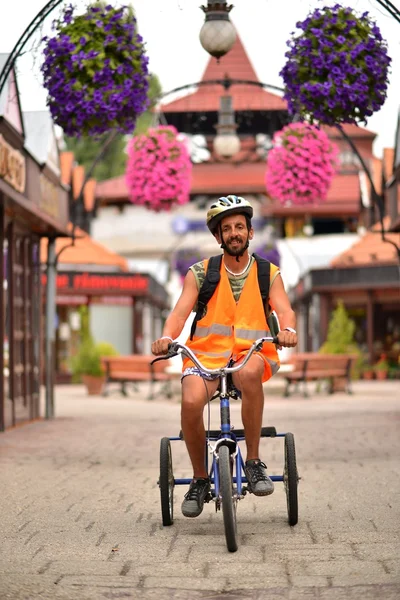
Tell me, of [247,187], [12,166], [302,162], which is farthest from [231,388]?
[247,187]

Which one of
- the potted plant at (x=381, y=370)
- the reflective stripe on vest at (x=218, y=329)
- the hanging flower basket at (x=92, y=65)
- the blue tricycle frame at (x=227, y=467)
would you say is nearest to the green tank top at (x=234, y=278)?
the reflective stripe on vest at (x=218, y=329)

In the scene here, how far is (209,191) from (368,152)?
796 cm

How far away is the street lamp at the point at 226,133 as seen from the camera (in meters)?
17.7

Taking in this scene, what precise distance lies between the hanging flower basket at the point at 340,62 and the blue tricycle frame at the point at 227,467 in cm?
387

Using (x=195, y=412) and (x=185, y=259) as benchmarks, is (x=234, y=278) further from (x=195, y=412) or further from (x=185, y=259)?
(x=185, y=259)

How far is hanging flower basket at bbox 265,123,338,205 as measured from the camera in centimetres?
1477

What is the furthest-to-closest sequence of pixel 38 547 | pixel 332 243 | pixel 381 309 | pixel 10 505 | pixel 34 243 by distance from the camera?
pixel 332 243
pixel 381 309
pixel 34 243
pixel 10 505
pixel 38 547

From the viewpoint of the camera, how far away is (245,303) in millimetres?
6742

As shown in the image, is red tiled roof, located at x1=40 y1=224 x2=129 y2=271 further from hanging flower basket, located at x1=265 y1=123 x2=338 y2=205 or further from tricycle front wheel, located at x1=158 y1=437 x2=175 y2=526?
tricycle front wheel, located at x1=158 y1=437 x2=175 y2=526

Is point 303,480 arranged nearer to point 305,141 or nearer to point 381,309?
point 305,141

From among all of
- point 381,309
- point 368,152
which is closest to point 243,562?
point 381,309

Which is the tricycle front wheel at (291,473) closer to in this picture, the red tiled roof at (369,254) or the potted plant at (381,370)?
the potted plant at (381,370)

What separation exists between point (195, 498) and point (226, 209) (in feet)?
4.82

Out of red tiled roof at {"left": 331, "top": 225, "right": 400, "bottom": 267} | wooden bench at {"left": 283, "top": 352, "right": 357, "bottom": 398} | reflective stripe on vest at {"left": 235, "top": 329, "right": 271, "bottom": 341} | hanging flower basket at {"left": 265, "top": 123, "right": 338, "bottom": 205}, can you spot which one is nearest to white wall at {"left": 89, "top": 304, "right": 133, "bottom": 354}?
red tiled roof at {"left": 331, "top": 225, "right": 400, "bottom": 267}
